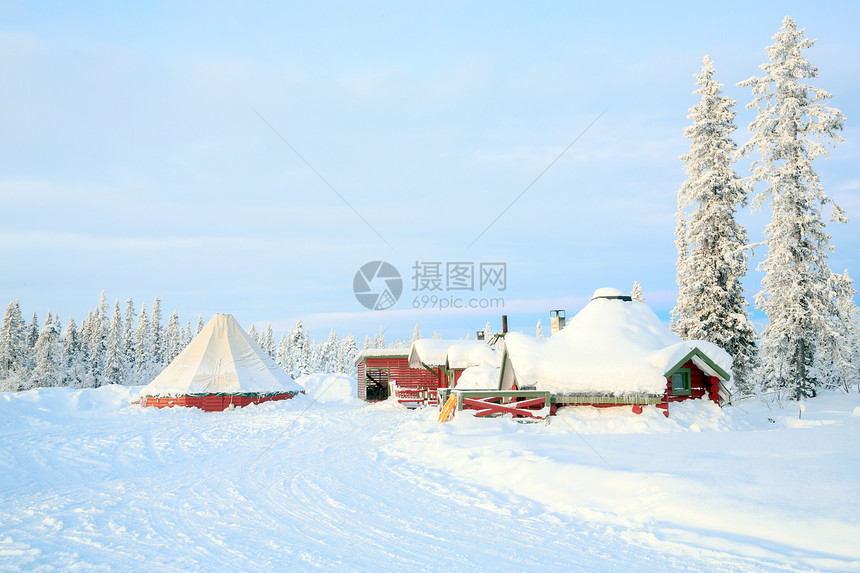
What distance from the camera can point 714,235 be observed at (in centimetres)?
2689

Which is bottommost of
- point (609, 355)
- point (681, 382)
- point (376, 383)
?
point (376, 383)

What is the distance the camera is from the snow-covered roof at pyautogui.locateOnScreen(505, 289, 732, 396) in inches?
715

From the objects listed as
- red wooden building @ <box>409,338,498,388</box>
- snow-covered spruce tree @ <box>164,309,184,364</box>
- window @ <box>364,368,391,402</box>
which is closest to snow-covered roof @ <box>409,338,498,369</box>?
red wooden building @ <box>409,338,498,388</box>

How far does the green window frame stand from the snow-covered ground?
9.85ft

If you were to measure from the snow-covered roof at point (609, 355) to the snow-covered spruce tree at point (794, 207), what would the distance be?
260 inches

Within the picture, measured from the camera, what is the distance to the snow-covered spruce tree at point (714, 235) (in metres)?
26.4

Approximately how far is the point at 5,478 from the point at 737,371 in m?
27.9

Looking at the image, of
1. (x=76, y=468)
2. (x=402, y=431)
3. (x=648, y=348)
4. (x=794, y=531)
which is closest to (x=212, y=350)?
(x=402, y=431)

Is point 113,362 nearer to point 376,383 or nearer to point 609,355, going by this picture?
point 376,383

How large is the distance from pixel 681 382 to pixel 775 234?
930 centimetres

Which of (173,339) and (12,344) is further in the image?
(173,339)

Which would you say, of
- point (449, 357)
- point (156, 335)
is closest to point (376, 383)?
point (449, 357)

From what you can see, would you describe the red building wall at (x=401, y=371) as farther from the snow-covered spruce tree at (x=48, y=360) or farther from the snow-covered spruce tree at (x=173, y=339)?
the snow-covered spruce tree at (x=173, y=339)

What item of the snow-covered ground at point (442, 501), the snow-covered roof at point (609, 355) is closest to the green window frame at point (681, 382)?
the snow-covered roof at point (609, 355)
